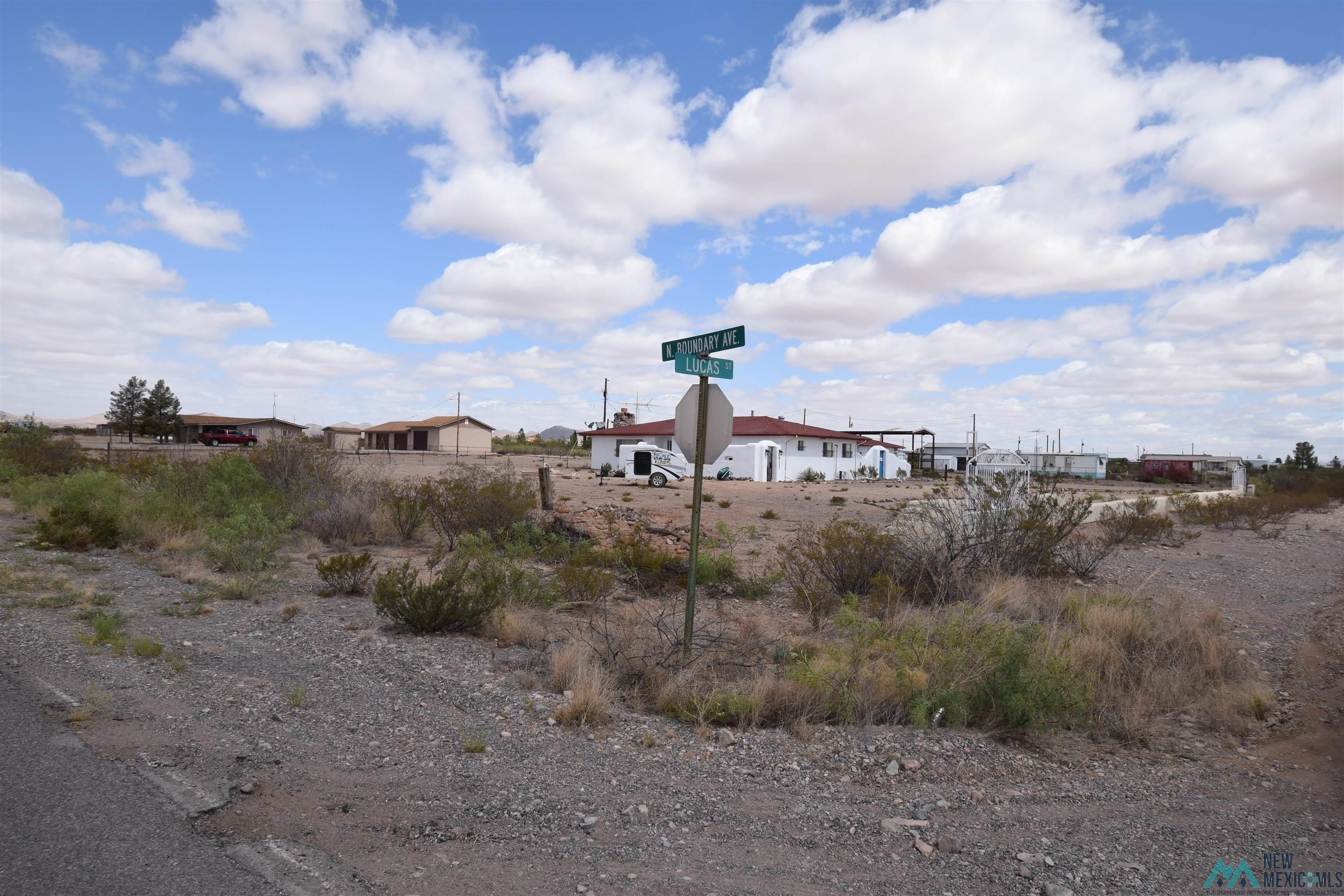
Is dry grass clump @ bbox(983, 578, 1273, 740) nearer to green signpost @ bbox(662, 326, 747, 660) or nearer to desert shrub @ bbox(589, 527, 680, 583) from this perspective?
green signpost @ bbox(662, 326, 747, 660)

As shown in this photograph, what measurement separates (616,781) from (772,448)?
39.0m

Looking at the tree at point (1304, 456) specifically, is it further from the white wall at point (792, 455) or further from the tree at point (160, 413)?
the tree at point (160, 413)

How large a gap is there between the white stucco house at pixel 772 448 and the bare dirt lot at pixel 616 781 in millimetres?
34671

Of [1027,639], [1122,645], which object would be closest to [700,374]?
[1027,639]

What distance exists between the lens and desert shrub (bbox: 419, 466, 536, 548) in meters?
13.9

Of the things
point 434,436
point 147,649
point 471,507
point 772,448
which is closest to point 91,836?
point 147,649

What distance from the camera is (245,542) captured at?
11641 millimetres

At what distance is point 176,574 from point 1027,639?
31.8 feet

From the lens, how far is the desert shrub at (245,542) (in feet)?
34.6

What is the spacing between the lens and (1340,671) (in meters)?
7.83

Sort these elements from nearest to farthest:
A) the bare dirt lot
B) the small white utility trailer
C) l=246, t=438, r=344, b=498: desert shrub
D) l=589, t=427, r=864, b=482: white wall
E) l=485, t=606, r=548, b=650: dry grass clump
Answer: the bare dirt lot → l=485, t=606, r=548, b=650: dry grass clump → l=246, t=438, r=344, b=498: desert shrub → the small white utility trailer → l=589, t=427, r=864, b=482: white wall

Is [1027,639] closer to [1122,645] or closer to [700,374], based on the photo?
[1122,645]

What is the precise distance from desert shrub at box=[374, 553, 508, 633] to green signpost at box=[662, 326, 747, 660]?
245cm

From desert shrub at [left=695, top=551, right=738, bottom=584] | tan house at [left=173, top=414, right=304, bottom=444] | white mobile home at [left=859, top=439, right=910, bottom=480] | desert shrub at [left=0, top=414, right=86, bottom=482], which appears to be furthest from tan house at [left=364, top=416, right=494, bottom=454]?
desert shrub at [left=695, top=551, right=738, bottom=584]
